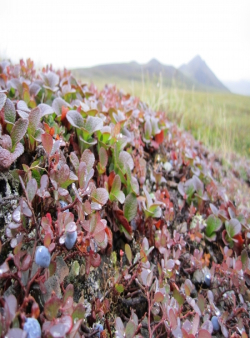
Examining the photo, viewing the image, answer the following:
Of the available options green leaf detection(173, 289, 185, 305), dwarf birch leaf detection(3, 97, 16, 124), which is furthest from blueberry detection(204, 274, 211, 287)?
dwarf birch leaf detection(3, 97, 16, 124)

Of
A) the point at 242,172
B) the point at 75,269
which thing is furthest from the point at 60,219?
the point at 242,172

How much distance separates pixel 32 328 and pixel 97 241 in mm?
373

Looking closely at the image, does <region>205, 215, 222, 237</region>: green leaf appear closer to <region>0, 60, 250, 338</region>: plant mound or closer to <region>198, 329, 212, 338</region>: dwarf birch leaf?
<region>0, 60, 250, 338</region>: plant mound

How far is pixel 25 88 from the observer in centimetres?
175

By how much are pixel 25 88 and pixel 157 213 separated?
1238mm

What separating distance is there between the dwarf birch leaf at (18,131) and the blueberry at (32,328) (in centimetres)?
73

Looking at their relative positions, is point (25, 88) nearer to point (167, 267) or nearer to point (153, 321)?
point (167, 267)

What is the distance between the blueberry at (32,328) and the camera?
68 cm

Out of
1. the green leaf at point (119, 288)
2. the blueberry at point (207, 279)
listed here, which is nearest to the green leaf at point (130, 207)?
the green leaf at point (119, 288)

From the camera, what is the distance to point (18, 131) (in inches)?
44.7

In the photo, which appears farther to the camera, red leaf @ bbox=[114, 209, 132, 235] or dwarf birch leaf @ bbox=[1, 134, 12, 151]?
red leaf @ bbox=[114, 209, 132, 235]

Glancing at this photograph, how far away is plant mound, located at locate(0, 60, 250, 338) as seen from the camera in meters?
0.84

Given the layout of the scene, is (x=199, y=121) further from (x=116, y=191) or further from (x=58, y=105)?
(x=116, y=191)

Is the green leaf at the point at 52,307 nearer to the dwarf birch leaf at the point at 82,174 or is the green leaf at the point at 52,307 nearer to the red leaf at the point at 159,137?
the dwarf birch leaf at the point at 82,174
